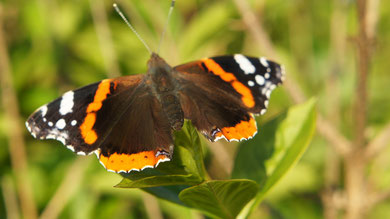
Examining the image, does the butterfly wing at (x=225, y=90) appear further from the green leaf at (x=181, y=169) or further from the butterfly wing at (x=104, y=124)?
the green leaf at (x=181, y=169)

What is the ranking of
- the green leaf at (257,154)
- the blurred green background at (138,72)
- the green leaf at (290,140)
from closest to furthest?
the green leaf at (290,140), the green leaf at (257,154), the blurred green background at (138,72)

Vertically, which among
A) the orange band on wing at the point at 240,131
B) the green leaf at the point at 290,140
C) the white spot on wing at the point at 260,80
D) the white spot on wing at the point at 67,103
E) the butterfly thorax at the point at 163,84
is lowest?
the green leaf at the point at 290,140

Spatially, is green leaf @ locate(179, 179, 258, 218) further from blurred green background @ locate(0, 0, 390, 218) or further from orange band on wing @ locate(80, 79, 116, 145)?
blurred green background @ locate(0, 0, 390, 218)

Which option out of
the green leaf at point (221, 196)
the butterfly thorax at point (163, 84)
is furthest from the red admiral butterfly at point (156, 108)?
the green leaf at point (221, 196)

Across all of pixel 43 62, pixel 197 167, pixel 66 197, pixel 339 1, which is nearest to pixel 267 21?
pixel 339 1

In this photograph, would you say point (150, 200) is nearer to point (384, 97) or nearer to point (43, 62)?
point (43, 62)

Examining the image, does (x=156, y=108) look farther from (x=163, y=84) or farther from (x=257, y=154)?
(x=257, y=154)
